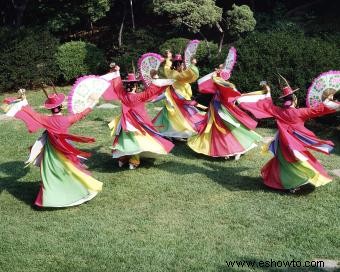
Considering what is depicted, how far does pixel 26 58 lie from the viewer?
47.9 ft

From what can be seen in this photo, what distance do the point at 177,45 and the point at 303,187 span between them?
814 cm

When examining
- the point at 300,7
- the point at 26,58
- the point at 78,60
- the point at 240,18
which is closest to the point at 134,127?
the point at 240,18

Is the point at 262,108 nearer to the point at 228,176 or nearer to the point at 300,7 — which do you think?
the point at 228,176

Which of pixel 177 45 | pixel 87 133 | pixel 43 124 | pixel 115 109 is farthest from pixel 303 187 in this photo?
pixel 177 45

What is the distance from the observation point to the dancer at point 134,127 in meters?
8.40

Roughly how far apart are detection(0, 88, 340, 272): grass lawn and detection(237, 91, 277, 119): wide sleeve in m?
1.11

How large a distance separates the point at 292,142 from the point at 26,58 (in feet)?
30.8

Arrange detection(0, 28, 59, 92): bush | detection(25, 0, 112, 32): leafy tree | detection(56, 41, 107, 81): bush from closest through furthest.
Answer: detection(0, 28, 59, 92): bush, detection(56, 41, 107, 81): bush, detection(25, 0, 112, 32): leafy tree

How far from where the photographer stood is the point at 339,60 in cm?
1093

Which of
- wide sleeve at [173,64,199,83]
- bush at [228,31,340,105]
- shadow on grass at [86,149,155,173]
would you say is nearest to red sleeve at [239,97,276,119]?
wide sleeve at [173,64,199,83]

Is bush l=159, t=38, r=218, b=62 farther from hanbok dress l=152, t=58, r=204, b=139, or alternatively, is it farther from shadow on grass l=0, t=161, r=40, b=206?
shadow on grass l=0, t=161, r=40, b=206

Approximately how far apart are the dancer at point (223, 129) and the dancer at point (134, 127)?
30.1 inches

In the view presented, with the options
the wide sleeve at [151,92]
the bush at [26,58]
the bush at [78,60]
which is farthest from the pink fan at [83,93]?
the bush at [78,60]

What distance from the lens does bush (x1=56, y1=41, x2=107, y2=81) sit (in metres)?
15.5
